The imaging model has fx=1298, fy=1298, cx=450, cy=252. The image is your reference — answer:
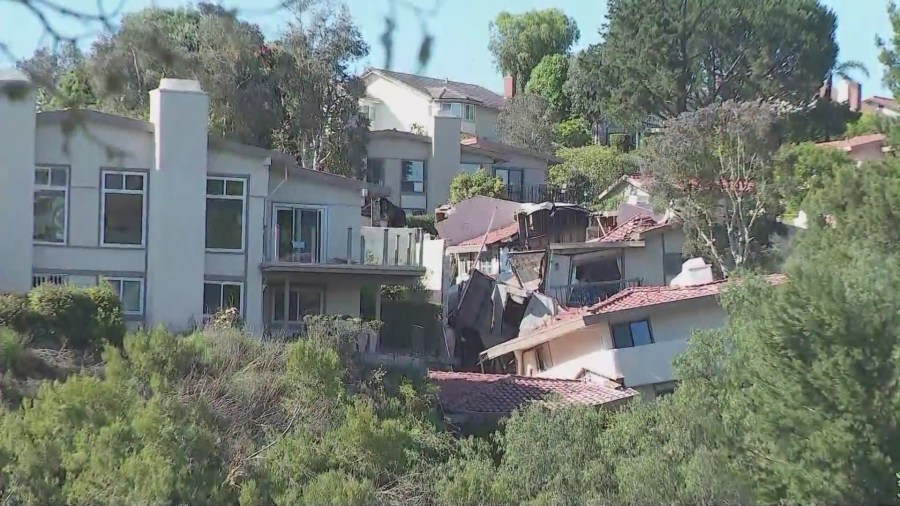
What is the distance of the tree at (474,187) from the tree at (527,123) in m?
8.01

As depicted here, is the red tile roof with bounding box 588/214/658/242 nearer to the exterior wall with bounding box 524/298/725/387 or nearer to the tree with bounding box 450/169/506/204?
the exterior wall with bounding box 524/298/725/387

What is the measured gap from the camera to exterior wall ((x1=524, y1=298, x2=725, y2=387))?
22.6 metres

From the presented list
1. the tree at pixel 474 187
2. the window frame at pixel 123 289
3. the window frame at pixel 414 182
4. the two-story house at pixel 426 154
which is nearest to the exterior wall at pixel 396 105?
the two-story house at pixel 426 154

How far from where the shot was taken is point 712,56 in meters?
38.9

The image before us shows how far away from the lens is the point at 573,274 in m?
27.7

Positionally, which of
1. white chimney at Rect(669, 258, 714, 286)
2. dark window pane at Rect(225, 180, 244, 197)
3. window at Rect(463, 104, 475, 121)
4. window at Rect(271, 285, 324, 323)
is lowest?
window at Rect(271, 285, 324, 323)

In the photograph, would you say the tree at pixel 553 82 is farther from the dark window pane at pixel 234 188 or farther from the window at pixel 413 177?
the dark window pane at pixel 234 188

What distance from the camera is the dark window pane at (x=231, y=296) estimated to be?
22156 millimetres

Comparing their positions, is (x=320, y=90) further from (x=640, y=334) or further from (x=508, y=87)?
(x=508, y=87)

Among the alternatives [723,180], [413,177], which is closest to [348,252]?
[723,180]

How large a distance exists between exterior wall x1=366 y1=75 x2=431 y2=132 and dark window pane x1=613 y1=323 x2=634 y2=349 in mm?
17759

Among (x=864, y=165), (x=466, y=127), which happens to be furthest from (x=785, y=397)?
(x=466, y=127)

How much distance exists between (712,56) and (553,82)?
941cm

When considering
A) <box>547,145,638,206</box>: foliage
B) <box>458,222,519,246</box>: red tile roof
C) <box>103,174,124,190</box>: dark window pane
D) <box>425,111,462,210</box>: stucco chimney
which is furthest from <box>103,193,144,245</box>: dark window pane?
<box>547,145,638,206</box>: foliage
